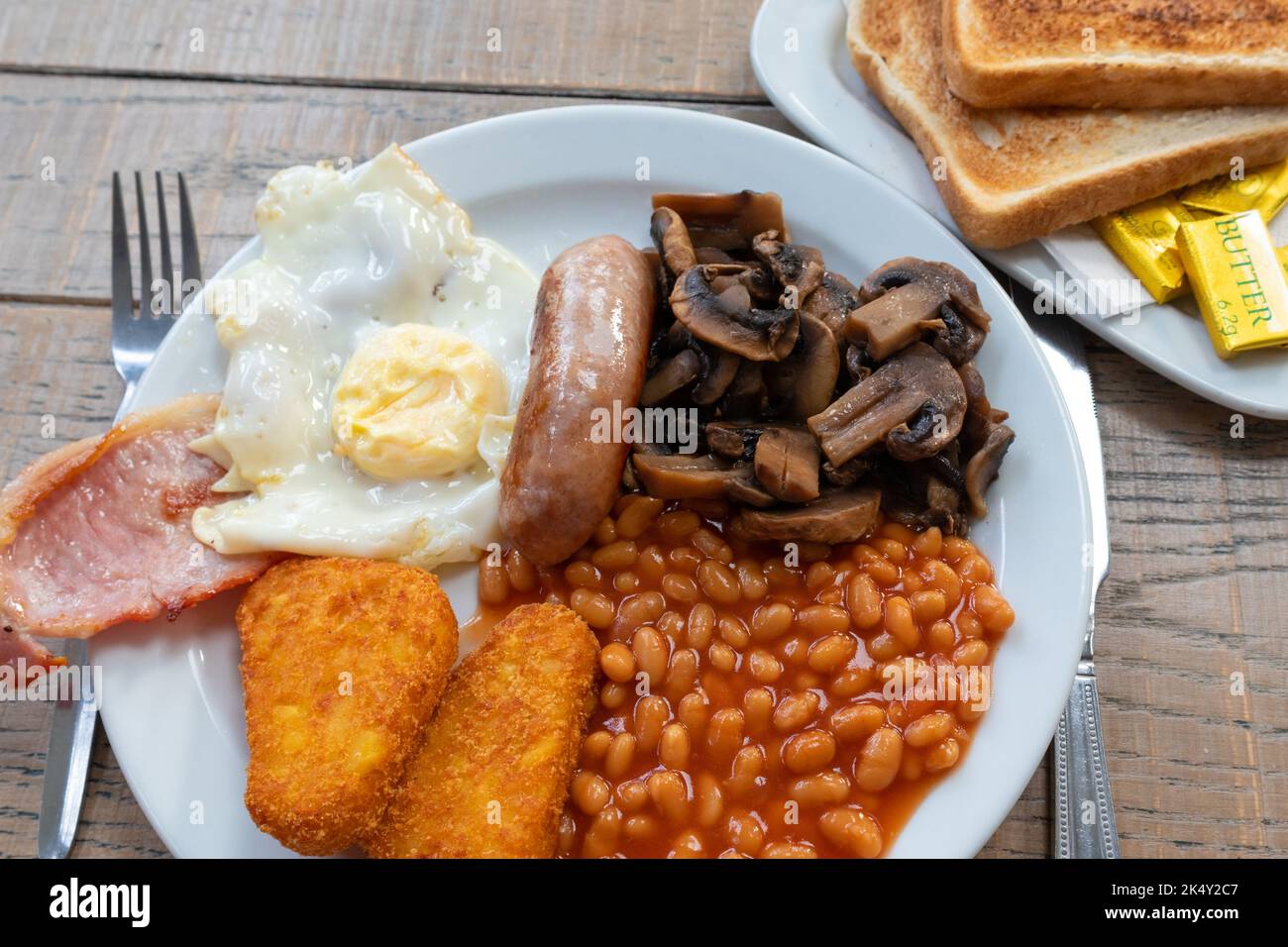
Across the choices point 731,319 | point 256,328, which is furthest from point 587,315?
point 256,328

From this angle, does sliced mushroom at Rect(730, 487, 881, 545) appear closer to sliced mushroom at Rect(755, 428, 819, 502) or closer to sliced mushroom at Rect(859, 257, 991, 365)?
sliced mushroom at Rect(755, 428, 819, 502)

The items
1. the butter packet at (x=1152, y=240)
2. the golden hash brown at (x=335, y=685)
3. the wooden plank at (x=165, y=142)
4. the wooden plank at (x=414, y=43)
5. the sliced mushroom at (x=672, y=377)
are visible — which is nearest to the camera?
the golden hash brown at (x=335, y=685)

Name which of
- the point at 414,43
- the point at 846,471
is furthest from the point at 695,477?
the point at 414,43

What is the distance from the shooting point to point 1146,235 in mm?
3037

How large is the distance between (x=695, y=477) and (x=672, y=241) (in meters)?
0.70

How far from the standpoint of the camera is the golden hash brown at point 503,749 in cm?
221

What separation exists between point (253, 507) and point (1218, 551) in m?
2.72

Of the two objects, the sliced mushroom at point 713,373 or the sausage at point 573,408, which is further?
the sliced mushroom at point 713,373

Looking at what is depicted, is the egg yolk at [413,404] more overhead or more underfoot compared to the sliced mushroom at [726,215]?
more underfoot

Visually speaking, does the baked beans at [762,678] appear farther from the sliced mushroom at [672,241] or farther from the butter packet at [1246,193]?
the butter packet at [1246,193]

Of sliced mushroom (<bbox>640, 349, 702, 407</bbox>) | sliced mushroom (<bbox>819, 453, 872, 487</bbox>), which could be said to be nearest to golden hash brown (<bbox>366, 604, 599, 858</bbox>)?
sliced mushroom (<bbox>640, 349, 702, 407</bbox>)

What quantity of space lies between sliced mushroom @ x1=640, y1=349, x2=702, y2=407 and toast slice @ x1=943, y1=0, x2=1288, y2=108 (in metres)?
1.40

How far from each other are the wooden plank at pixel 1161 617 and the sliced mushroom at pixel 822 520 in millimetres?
814

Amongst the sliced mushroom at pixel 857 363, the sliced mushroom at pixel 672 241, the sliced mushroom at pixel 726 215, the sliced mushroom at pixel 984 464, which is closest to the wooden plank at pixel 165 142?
the sliced mushroom at pixel 726 215
